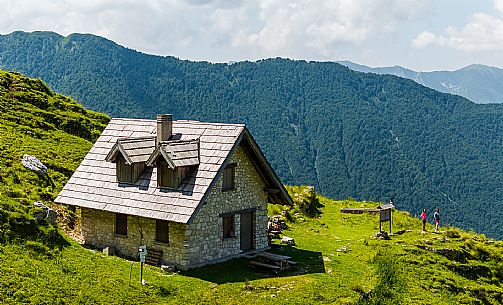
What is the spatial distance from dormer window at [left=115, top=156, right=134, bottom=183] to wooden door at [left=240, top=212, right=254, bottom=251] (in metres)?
6.12

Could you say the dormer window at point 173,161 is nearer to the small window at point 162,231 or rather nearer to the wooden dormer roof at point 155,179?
the wooden dormer roof at point 155,179

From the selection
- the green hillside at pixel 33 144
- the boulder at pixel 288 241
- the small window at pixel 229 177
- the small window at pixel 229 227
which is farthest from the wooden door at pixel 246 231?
the green hillside at pixel 33 144

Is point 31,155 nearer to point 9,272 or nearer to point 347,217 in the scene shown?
point 9,272

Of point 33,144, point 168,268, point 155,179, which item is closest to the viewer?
point 168,268

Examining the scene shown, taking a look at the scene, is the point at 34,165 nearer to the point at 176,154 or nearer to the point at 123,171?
the point at 123,171

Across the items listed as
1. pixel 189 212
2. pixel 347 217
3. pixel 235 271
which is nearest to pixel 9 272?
pixel 189 212

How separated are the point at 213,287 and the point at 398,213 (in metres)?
26.3

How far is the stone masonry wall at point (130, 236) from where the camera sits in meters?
27.8

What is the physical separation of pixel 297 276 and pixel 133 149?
33.5 feet

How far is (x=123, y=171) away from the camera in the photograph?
1199 inches

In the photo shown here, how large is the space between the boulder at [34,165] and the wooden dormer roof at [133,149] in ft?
30.3

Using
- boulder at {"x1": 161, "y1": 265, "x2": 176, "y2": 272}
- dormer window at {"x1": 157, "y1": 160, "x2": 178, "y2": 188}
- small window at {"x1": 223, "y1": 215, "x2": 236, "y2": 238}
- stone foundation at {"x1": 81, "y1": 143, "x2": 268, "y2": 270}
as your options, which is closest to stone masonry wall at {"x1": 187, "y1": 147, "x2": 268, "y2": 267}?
stone foundation at {"x1": 81, "y1": 143, "x2": 268, "y2": 270}

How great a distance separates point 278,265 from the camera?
29.2 m

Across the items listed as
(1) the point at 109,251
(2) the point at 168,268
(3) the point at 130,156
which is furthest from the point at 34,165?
(2) the point at 168,268
